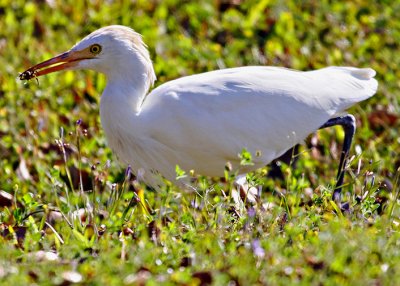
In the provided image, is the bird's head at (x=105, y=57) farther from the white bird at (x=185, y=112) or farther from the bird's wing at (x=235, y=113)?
the bird's wing at (x=235, y=113)

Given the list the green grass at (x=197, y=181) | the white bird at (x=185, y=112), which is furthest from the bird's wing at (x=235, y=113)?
the green grass at (x=197, y=181)

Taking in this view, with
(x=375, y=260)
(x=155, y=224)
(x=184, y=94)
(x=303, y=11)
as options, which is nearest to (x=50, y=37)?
(x=303, y=11)

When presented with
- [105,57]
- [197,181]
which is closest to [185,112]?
[197,181]

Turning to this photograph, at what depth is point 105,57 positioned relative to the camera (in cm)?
540

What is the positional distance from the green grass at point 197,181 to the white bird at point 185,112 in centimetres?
20

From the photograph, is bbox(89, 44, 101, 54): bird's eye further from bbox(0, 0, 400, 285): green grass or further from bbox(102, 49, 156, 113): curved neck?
bbox(0, 0, 400, 285): green grass

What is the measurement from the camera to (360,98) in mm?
5824

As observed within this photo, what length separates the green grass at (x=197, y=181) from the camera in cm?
361

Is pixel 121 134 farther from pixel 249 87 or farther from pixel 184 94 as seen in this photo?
pixel 249 87

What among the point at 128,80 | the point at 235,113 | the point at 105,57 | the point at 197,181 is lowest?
the point at 197,181

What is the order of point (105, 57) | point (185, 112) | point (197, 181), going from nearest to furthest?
point (185, 112) < point (105, 57) < point (197, 181)

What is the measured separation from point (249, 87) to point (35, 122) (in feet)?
6.08

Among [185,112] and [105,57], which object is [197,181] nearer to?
[185,112]

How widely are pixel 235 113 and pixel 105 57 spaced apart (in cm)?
80
